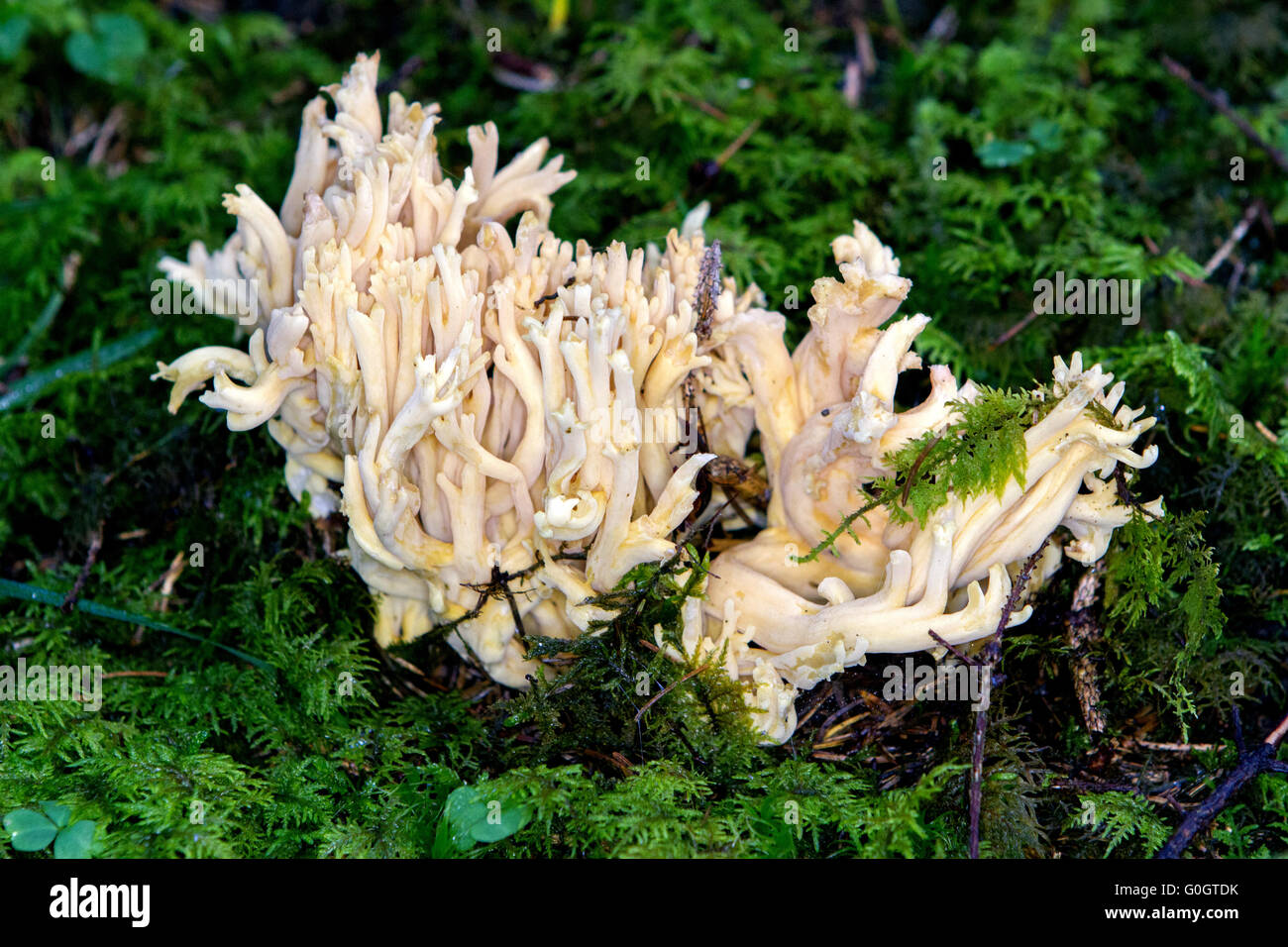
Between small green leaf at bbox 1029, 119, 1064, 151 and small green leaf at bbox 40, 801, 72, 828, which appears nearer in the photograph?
small green leaf at bbox 40, 801, 72, 828

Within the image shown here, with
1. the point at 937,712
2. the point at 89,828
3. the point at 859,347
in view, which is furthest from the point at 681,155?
the point at 89,828

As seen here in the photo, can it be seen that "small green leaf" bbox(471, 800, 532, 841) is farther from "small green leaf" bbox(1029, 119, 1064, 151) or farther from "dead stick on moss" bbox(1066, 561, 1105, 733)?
"small green leaf" bbox(1029, 119, 1064, 151)

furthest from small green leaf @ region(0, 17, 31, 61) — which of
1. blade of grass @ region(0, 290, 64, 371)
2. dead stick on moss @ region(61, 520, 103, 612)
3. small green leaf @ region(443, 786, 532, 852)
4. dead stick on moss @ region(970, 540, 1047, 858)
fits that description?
dead stick on moss @ region(970, 540, 1047, 858)

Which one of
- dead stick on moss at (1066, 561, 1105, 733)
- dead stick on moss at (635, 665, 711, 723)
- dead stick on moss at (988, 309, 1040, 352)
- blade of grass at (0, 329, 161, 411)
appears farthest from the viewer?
blade of grass at (0, 329, 161, 411)

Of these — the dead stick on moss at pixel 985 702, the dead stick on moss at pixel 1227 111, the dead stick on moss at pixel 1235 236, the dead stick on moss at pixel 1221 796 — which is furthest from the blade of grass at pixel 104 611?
the dead stick on moss at pixel 1227 111

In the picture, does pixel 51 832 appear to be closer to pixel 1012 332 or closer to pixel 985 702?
pixel 985 702

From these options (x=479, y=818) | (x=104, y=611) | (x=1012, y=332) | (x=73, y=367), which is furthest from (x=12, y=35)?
(x=1012, y=332)
